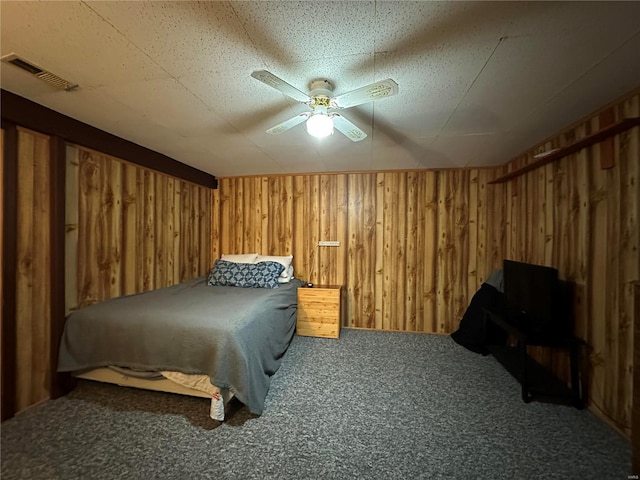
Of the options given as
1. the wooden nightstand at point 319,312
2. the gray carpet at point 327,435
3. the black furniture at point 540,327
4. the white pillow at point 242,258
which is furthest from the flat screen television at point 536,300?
the white pillow at point 242,258

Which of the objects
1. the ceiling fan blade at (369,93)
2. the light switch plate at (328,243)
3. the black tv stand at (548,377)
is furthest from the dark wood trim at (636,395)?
the light switch plate at (328,243)

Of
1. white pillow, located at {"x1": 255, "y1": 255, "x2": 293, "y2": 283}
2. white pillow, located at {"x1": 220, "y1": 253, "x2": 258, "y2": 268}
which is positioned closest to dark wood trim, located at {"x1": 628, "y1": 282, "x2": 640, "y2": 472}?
white pillow, located at {"x1": 255, "y1": 255, "x2": 293, "y2": 283}

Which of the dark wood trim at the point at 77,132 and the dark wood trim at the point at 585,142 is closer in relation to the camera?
the dark wood trim at the point at 585,142

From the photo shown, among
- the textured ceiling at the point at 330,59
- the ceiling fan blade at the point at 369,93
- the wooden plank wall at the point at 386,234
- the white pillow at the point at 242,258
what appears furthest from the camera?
the white pillow at the point at 242,258

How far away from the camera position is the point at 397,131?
2068 millimetres

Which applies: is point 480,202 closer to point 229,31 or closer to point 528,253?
point 528,253

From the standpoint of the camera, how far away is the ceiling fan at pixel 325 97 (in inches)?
45.0

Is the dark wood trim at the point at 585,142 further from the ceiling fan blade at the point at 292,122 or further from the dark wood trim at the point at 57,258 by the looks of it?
the dark wood trim at the point at 57,258

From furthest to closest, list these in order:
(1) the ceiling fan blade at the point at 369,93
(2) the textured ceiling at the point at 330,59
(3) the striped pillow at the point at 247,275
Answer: (3) the striped pillow at the point at 247,275 < (1) the ceiling fan blade at the point at 369,93 < (2) the textured ceiling at the point at 330,59

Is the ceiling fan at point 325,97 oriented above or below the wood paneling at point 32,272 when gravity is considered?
above

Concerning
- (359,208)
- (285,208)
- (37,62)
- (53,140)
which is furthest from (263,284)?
(37,62)

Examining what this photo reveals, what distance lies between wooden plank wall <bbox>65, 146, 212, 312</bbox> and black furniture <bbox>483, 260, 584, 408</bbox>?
3553 millimetres

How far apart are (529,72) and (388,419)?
2224mm

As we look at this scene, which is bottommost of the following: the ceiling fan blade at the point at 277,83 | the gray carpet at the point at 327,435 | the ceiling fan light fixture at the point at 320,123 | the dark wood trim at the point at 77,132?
the gray carpet at the point at 327,435
